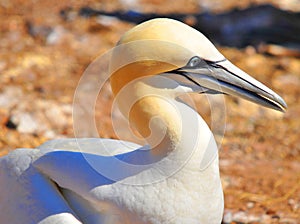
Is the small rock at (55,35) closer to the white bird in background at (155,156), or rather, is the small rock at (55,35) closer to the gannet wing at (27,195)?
the gannet wing at (27,195)

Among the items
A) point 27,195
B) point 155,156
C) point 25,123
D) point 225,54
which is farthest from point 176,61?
point 225,54

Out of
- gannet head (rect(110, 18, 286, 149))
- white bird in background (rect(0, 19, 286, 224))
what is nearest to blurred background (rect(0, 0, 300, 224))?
white bird in background (rect(0, 19, 286, 224))

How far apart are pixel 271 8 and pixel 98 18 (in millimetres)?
2184

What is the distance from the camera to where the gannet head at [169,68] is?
3.64 meters

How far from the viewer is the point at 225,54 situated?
29.6ft

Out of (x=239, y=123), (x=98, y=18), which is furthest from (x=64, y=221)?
(x=98, y=18)

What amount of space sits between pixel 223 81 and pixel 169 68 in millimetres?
303

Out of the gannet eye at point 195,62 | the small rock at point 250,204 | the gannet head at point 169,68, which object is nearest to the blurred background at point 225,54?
the small rock at point 250,204

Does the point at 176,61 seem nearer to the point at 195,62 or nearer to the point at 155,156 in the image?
the point at 195,62

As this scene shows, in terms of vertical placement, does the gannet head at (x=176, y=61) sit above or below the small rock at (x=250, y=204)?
above

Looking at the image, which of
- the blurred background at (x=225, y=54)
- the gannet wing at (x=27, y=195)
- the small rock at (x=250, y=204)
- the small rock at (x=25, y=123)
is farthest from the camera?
the small rock at (x=25, y=123)

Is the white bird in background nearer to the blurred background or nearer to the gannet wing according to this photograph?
the gannet wing

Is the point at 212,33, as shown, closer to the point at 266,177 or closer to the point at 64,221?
the point at 266,177

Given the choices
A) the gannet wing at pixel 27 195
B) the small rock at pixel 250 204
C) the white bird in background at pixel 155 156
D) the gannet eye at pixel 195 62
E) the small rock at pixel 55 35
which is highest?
the gannet eye at pixel 195 62
